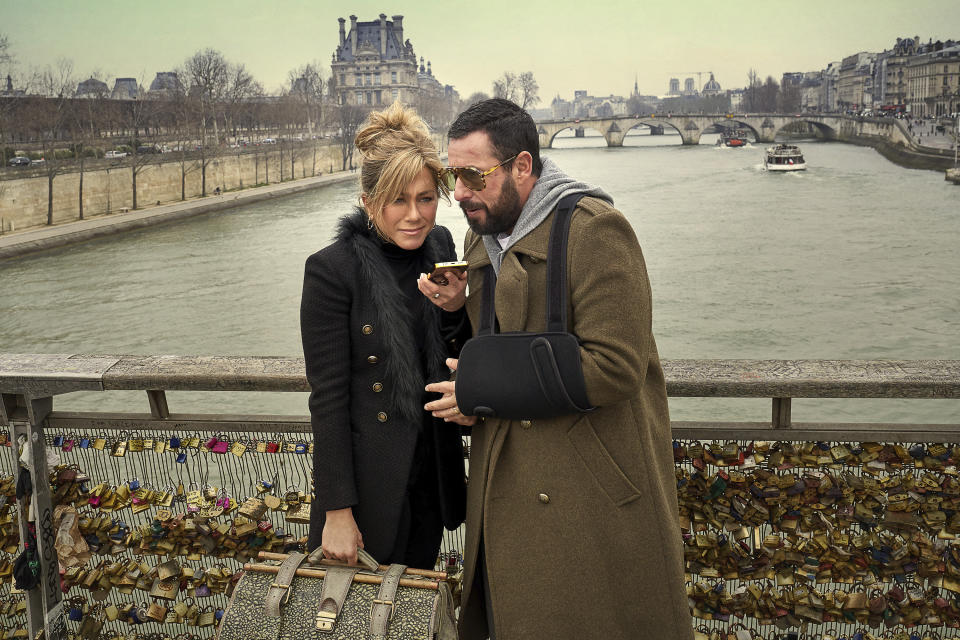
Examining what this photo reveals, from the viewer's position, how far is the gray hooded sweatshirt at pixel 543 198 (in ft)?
4.43

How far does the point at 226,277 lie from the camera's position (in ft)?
51.9

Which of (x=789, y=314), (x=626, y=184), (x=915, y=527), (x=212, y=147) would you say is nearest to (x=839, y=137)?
(x=626, y=184)

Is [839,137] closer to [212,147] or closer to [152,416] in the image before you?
[212,147]

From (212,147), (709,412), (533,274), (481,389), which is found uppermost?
(212,147)

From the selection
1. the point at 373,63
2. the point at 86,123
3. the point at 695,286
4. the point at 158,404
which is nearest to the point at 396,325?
the point at 158,404

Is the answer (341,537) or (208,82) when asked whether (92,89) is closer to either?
(208,82)

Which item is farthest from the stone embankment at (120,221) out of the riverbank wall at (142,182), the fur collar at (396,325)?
the fur collar at (396,325)

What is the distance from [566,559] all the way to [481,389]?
0.33 m

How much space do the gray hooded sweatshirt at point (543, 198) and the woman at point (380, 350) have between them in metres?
0.12

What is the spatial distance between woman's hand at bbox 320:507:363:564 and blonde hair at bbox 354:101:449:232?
523mm

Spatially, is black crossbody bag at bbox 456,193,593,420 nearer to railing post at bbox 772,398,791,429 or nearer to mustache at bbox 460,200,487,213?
mustache at bbox 460,200,487,213

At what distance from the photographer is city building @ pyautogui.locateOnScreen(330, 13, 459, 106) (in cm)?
7700

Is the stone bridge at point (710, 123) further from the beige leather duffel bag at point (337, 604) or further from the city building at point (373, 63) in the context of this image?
the beige leather duffel bag at point (337, 604)

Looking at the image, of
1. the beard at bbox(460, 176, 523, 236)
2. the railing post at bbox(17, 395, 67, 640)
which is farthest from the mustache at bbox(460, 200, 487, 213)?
the railing post at bbox(17, 395, 67, 640)
